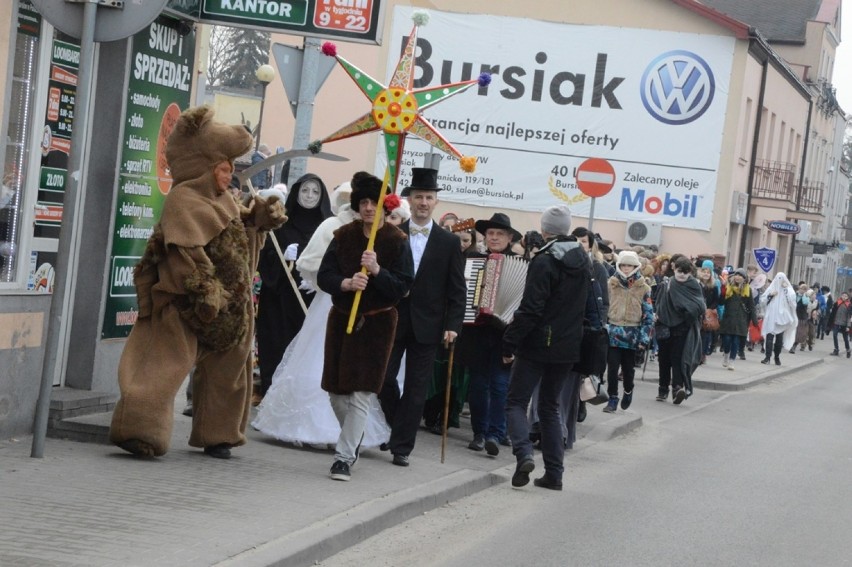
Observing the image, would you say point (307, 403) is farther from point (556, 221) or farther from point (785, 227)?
point (785, 227)

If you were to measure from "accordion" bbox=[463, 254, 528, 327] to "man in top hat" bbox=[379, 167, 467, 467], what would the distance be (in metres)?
1.56

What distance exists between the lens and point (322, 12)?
32.2ft

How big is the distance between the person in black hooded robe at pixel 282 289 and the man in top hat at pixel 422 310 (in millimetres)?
1826

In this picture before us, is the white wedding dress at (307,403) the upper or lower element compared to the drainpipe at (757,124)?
lower

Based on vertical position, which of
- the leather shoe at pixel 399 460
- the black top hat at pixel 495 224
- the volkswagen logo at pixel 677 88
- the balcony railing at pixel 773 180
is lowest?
the leather shoe at pixel 399 460

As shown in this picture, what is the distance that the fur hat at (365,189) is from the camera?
29.5 ft

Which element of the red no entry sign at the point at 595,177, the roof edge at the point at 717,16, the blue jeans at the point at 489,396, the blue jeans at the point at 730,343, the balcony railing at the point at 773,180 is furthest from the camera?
the balcony railing at the point at 773,180

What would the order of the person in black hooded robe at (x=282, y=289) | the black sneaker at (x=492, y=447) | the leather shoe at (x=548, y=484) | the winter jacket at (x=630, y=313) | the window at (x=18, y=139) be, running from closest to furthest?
the window at (x=18, y=139), the leather shoe at (x=548, y=484), the black sneaker at (x=492, y=447), the person in black hooded robe at (x=282, y=289), the winter jacket at (x=630, y=313)

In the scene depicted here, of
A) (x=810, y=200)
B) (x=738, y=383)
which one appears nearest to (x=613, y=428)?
(x=738, y=383)

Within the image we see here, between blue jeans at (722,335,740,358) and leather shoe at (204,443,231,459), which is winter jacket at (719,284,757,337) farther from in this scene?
leather shoe at (204,443,231,459)

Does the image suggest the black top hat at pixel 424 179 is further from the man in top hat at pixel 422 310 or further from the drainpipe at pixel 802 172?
the drainpipe at pixel 802 172

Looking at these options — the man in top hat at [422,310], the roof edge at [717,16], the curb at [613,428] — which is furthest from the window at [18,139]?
the roof edge at [717,16]

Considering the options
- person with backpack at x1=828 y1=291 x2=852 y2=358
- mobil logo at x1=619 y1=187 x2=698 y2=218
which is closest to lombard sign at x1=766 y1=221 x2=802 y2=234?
person with backpack at x1=828 y1=291 x2=852 y2=358

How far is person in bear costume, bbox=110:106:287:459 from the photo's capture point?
8.31m
